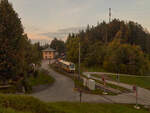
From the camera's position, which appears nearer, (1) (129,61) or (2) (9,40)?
(2) (9,40)

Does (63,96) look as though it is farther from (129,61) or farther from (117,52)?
(129,61)

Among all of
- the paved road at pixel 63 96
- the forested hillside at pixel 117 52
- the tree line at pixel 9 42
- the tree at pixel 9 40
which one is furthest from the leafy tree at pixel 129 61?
the tree at pixel 9 40

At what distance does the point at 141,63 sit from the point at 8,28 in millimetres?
35116

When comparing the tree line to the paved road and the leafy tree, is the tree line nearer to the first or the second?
the paved road

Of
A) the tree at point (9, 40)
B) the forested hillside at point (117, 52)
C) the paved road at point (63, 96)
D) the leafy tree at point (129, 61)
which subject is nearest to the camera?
the tree at point (9, 40)

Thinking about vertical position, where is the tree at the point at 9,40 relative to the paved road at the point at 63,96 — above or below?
above

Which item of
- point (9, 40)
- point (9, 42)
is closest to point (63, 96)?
point (9, 42)

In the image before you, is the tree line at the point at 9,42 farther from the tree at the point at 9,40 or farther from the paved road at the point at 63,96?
the paved road at the point at 63,96

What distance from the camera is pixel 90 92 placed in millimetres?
19641

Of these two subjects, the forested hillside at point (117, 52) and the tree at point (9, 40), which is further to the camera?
the forested hillside at point (117, 52)

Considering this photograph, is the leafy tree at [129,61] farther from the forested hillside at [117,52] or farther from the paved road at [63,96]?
the paved road at [63,96]

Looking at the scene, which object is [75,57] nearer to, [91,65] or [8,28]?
[91,65]

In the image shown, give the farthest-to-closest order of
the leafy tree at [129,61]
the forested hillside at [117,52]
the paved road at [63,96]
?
the forested hillside at [117,52], the leafy tree at [129,61], the paved road at [63,96]

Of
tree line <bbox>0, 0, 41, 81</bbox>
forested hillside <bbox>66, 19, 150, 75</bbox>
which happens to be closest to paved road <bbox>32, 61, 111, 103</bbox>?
tree line <bbox>0, 0, 41, 81</bbox>
